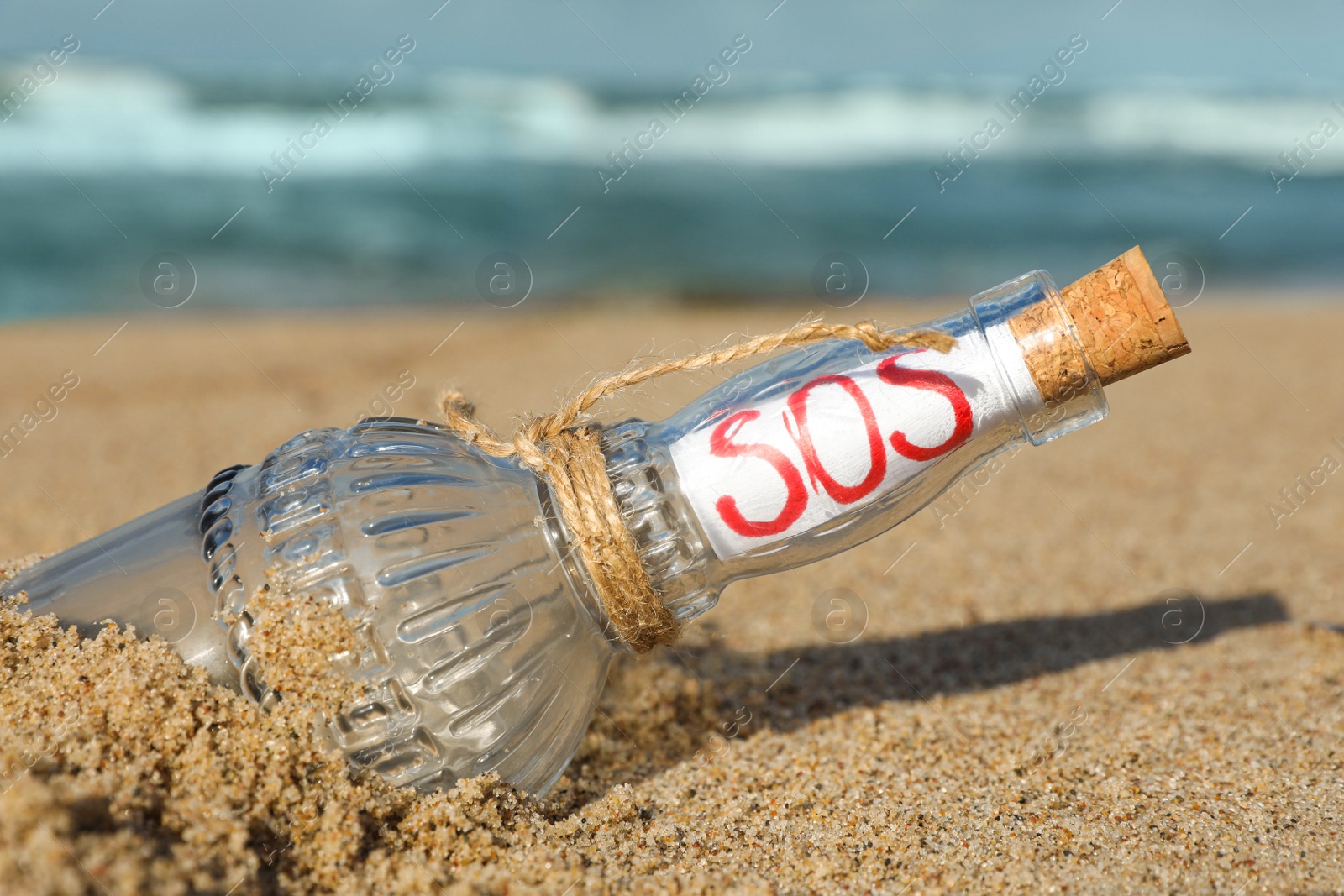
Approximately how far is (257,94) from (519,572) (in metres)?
17.5

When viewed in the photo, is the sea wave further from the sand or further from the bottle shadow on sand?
the bottle shadow on sand

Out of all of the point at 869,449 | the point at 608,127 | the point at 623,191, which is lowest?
the point at 869,449

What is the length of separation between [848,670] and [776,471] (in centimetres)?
96

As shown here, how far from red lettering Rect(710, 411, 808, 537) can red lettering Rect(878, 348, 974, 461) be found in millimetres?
146

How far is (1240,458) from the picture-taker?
11.7 feet

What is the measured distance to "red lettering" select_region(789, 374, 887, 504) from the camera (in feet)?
3.92

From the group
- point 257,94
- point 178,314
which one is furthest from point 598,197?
point 257,94

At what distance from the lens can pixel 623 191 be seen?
42.9 feet

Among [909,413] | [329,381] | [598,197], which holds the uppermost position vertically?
[598,197]

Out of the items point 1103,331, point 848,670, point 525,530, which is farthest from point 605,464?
point 848,670

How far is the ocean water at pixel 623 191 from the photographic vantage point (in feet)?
28.4

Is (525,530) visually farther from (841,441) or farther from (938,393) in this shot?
(938,393)

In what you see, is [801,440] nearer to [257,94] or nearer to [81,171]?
[81,171]

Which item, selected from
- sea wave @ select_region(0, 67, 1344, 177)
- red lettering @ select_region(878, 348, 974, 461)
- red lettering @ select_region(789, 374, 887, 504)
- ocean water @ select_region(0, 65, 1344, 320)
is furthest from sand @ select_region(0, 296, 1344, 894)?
sea wave @ select_region(0, 67, 1344, 177)
